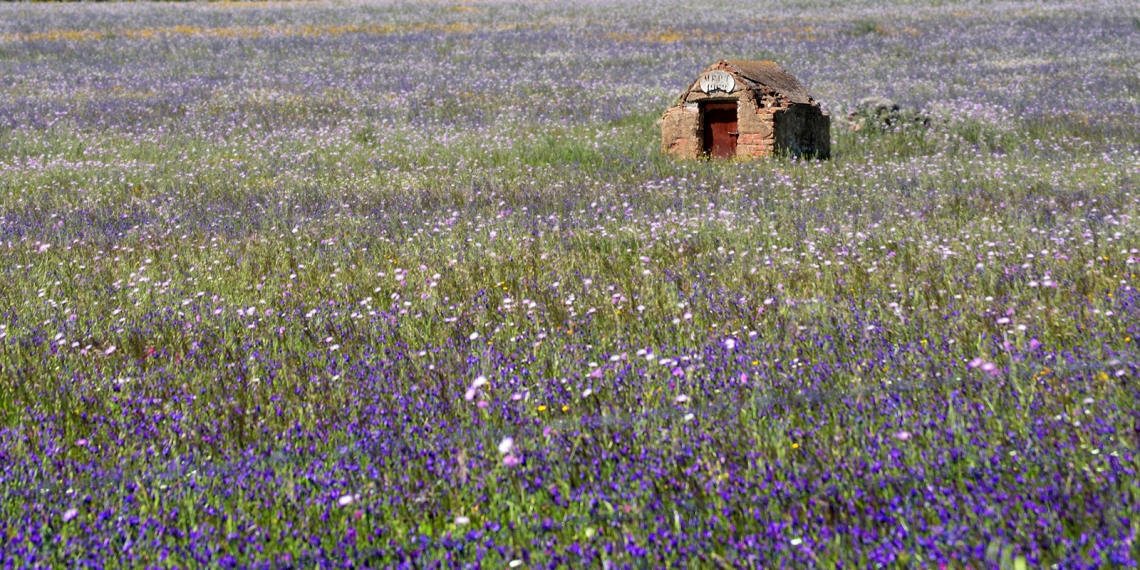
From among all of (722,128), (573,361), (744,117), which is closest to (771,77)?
(744,117)

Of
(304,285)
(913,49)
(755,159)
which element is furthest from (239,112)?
(913,49)

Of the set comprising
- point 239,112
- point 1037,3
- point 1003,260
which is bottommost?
point 1003,260

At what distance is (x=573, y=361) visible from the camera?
360 centimetres

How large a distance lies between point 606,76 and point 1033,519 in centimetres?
2013

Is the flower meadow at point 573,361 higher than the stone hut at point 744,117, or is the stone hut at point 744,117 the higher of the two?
the stone hut at point 744,117

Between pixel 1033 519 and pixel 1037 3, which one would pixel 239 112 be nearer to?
pixel 1033 519

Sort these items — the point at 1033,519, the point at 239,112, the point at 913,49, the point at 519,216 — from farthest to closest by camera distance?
the point at 913,49
the point at 239,112
the point at 519,216
the point at 1033,519

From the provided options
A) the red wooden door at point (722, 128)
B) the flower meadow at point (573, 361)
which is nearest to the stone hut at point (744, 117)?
the red wooden door at point (722, 128)

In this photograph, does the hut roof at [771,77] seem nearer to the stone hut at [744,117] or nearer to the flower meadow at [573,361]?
the stone hut at [744,117]

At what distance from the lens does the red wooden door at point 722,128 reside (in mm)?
11031

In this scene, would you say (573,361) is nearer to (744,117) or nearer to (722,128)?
(744,117)

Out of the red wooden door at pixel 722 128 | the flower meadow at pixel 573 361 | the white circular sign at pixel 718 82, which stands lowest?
the flower meadow at pixel 573 361

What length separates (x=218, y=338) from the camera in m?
4.25

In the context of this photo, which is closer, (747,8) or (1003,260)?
(1003,260)
